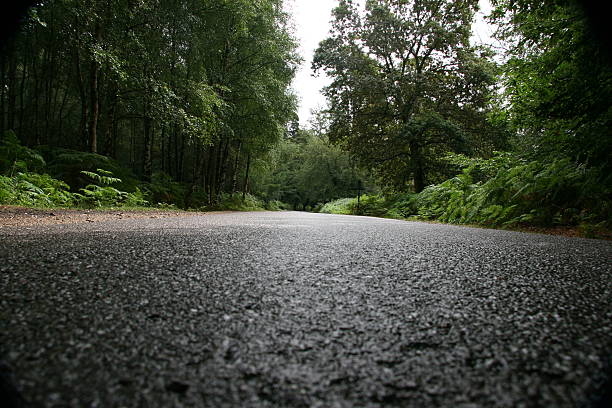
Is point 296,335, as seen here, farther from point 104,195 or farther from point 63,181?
point 63,181

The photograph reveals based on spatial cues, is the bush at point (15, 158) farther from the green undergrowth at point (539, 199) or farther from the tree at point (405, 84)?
the tree at point (405, 84)

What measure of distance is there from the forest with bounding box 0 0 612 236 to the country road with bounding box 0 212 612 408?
1.00 metres

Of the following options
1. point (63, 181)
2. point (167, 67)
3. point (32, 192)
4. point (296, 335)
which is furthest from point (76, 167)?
point (296, 335)

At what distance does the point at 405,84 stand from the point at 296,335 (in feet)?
45.3

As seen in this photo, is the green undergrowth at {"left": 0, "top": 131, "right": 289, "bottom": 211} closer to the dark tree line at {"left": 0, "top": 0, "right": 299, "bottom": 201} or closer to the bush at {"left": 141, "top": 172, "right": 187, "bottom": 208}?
the bush at {"left": 141, "top": 172, "right": 187, "bottom": 208}

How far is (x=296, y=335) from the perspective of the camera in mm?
730

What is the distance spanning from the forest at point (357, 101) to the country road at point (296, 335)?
1.00 meters

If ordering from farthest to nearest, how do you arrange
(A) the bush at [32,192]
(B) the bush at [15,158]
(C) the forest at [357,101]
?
(B) the bush at [15,158] → (A) the bush at [32,192] → (C) the forest at [357,101]

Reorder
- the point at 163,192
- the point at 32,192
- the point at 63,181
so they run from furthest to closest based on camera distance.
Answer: the point at 163,192 < the point at 63,181 < the point at 32,192

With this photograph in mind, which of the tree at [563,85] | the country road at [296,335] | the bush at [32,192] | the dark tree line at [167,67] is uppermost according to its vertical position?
the dark tree line at [167,67]

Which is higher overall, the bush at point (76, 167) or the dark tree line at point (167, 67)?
the dark tree line at point (167, 67)

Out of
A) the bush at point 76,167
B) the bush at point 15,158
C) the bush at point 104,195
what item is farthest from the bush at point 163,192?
the bush at point 15,158

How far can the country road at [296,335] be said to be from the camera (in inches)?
19.9

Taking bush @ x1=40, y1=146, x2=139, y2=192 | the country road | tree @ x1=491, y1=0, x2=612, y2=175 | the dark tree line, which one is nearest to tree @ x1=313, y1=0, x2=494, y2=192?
the dark tree line
